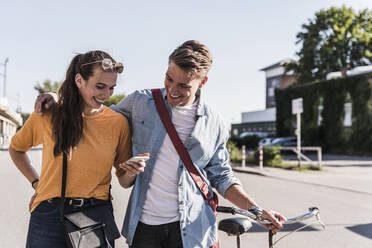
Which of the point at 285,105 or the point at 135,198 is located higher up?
the point at 285,105

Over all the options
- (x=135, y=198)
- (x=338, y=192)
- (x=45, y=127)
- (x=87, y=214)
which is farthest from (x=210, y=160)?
(x=338, y=192)

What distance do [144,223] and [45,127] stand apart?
73 centimetres

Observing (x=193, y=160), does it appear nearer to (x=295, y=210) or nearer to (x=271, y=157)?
(x=295, y=210)

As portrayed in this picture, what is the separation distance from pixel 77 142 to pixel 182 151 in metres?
0.55

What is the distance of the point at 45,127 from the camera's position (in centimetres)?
201

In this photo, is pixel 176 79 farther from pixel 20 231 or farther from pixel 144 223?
pixel 20 231

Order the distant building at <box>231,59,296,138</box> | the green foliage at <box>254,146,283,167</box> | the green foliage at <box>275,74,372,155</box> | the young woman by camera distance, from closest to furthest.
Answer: the young woman, the green foliage at <box>254,146,283,167</box>, the green foliage at <box>275,74,372,155</box>, the distant building at <box>231,59,296,138</box>

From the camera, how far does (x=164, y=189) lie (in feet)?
6.68

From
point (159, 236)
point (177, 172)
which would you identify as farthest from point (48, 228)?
point (177, 172)

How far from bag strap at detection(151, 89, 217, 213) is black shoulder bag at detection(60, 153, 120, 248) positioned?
49cm

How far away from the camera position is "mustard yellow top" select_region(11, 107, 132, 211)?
1922mm

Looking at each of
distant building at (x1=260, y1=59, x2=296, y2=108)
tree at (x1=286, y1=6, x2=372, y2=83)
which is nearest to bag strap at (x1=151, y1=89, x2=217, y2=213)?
Answer: tree at (x1=286, y1=6, x2=372, y2=83)

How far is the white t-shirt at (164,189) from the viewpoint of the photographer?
2.01 m

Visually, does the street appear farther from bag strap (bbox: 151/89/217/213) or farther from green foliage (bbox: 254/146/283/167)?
green foliage (bbox: 254/146/283/167)
